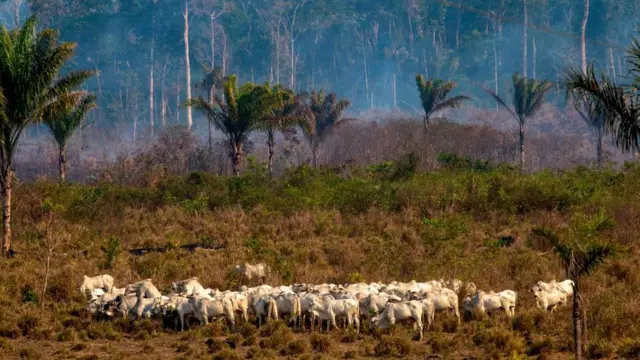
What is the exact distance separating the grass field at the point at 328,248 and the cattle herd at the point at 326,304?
13.4 inches

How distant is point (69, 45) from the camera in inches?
922

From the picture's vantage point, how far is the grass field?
13719 mm

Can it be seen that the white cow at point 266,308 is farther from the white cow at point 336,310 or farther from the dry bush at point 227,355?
the dry bush at point 227,355

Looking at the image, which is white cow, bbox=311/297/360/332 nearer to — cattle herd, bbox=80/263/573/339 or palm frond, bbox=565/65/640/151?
cattle herd, bbox=80/263/573/339

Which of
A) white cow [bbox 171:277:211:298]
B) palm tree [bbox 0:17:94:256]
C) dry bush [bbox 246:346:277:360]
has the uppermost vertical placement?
palm tree [bbox 0:17:94:256]

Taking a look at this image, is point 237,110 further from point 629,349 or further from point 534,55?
point 534,55

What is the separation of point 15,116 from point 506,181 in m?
17.9

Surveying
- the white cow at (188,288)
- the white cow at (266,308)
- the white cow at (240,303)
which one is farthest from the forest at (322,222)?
the white cow at (188,288)

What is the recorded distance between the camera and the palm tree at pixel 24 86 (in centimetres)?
2266

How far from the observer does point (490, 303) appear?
1510 centimetres

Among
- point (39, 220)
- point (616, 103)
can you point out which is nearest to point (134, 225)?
point (39, 220)

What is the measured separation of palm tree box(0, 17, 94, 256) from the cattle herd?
28.1ft

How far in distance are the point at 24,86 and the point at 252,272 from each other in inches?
354

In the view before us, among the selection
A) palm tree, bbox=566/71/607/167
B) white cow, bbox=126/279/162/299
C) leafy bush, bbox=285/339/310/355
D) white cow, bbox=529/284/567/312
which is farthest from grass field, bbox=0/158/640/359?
palm tree, bbox=566/71/607/167
